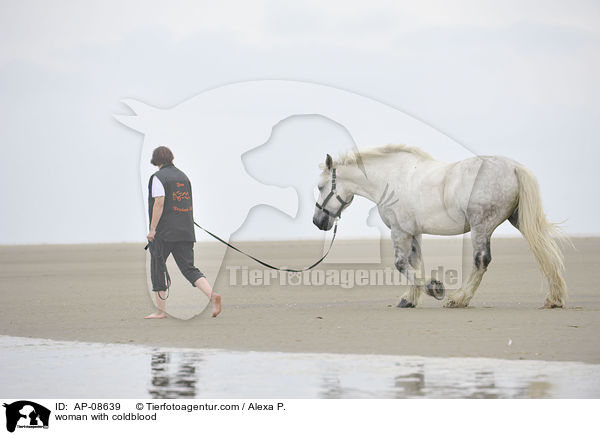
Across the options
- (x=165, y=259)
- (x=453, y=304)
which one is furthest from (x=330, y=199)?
(x=165, y=259)

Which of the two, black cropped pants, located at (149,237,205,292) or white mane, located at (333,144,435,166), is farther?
white mane, located at (333,144,435,166)

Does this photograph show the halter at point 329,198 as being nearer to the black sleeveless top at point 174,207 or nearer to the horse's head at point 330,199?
the horse's head at point 330,199

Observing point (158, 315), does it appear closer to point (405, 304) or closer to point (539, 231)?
point (405, 304)

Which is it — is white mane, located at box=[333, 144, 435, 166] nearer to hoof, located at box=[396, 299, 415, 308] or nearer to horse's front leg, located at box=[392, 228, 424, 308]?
horse's front leg, located at box=[392, 228, 424, 308]

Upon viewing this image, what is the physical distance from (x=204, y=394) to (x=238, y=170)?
20.7 feet

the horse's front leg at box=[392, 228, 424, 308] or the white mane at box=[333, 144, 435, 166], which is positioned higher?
the white mane at box=[333, 144, 435, 166]

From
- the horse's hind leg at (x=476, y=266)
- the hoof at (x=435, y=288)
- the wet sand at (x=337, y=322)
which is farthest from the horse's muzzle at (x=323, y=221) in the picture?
the horse's hind leg at (x=476, y=266)

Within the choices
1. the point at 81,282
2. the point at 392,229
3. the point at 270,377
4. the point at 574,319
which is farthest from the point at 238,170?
the point at 81,282

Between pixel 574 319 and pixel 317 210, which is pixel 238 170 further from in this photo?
pixel 574 319

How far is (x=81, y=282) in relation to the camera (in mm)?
20938
